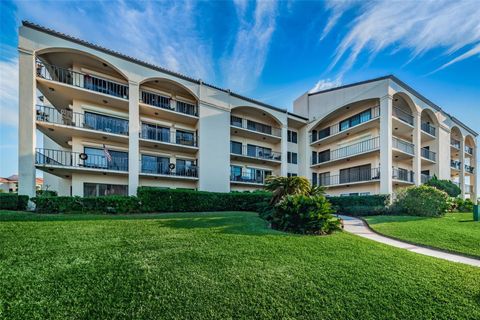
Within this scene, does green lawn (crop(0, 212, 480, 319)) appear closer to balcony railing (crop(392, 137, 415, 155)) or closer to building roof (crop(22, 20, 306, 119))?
building roof (crop(22, 20, 306, 119))

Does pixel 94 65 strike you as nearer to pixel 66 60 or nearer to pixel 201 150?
pixel 66 60

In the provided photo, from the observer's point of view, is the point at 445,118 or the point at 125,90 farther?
the point at 445,118

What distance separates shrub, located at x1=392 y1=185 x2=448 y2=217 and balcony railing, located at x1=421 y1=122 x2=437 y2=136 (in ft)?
41.4

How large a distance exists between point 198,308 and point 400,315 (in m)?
3.50

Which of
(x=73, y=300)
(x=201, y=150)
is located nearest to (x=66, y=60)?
(x=201, y=150)

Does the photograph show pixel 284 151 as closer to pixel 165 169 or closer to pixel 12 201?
pixel 165 169

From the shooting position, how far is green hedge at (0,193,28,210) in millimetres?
12617

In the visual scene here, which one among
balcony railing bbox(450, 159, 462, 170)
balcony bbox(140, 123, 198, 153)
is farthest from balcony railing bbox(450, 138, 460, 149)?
balcony bbox(140, 123, 198, 153)

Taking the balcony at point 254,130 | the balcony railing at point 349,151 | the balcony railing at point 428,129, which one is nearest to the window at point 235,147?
the balcony at point 254,130

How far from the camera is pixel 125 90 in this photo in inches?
744

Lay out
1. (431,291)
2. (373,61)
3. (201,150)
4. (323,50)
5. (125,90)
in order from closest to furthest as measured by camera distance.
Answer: (431,291) < (323,50) < (373,61) < (125,90) < (201,150)

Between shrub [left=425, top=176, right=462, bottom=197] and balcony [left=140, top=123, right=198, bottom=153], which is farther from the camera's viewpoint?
shrub [left=425, top=176, right=462, bottom=197]

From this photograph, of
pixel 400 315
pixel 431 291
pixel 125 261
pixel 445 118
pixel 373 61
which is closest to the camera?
pixel 400 315

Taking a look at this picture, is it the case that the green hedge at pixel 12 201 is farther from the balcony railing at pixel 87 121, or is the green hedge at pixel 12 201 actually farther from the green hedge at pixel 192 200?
the green hedge at pixel 192 200
